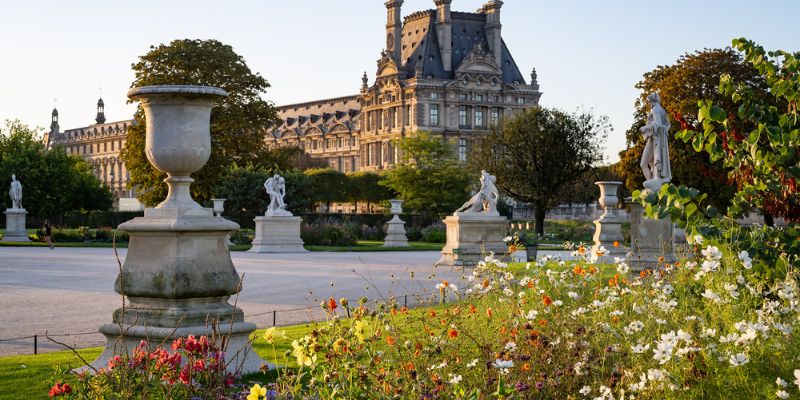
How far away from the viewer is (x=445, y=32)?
303 feet

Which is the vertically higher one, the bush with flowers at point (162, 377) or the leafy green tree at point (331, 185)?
the leafy green tree at point (331, 185)

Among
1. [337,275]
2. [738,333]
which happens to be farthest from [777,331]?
[337,275]

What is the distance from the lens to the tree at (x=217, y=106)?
145 ft

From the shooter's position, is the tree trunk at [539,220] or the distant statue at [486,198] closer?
the distant statue at [486,198]

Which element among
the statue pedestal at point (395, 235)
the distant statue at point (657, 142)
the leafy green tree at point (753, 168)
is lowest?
the statue pedestal at point (395, 235)

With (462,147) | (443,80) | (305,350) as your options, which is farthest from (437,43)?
(305,350)

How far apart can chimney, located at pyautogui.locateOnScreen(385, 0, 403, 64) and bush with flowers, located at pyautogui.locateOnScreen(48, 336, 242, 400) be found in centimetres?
9001

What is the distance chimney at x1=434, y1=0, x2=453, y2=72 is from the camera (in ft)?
300

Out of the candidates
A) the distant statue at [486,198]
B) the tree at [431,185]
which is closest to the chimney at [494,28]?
the tree at [431,185]

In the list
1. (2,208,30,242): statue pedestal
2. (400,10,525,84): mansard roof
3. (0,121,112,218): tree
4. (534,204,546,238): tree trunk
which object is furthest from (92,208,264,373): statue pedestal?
(400,10,525,84): mansard roof

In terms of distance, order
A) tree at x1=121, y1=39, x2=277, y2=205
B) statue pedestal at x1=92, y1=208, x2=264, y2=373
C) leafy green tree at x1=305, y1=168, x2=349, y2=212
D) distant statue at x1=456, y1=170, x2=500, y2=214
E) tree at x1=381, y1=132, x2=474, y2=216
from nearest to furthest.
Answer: statue pedestal at x1=92, y1=208, x2=264, y2=373 < distant statue at x1=456, y1=170, x2=500, y2=214 < tree at x1=121, y1=39, x2=277, y2=205 < tree at x1=381, y1=132, x2=474, y2=216 < leafy green tree at x1=305, y1=168, x2=349, y2=212

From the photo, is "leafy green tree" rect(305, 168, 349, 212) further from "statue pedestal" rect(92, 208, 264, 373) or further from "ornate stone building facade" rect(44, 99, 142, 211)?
"statue pedestal" rect(92, 208, 264, 373)

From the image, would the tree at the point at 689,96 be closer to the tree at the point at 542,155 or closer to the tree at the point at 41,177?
the tree at the point at 542,155

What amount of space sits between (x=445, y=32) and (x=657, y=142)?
76457mm
